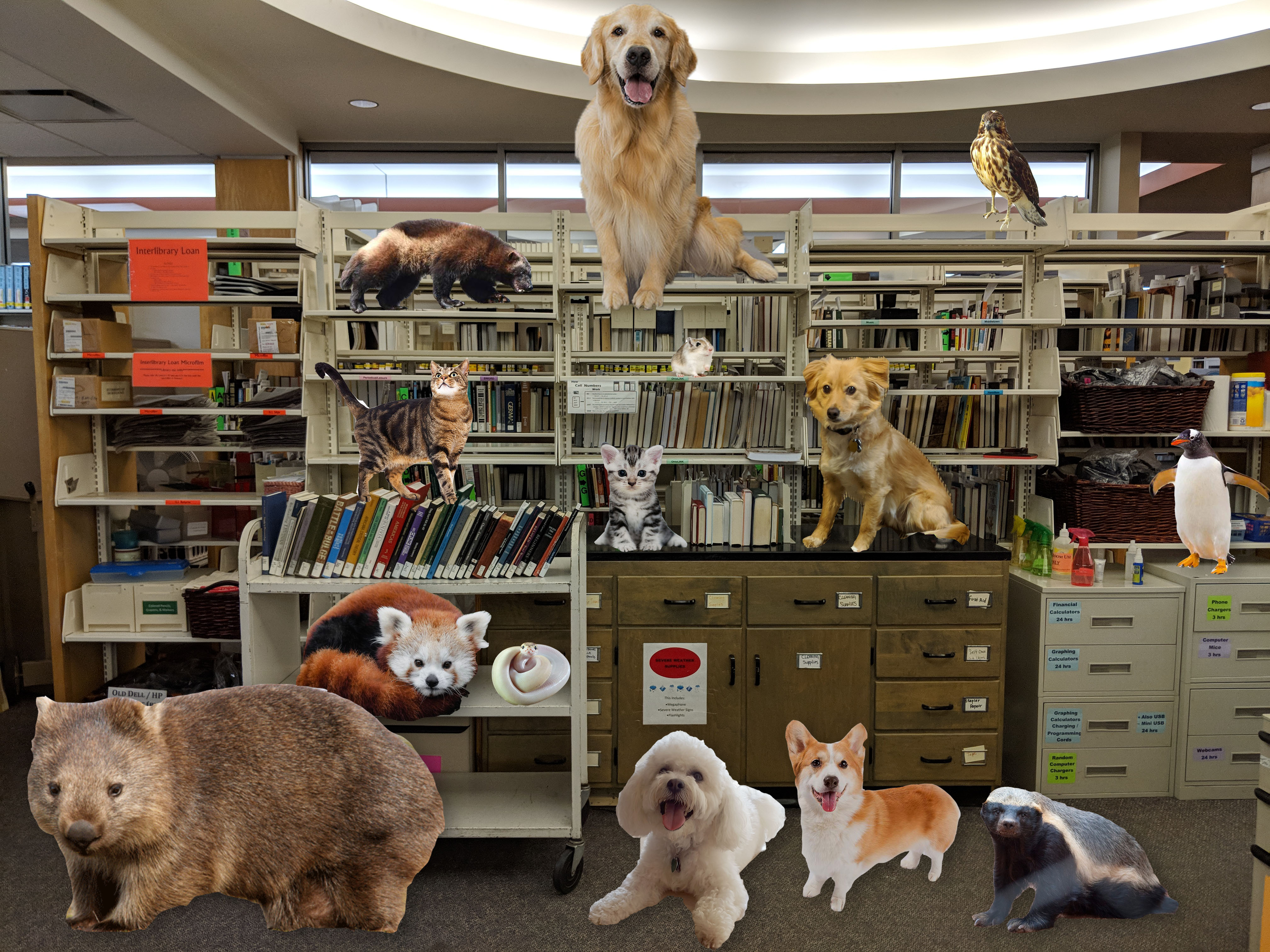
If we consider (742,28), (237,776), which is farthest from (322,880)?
(742,28)

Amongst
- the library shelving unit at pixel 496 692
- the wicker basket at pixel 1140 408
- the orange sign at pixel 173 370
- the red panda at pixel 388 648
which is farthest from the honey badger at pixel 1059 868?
the orange sign at pixel 173 370

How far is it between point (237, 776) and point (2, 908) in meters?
1.55

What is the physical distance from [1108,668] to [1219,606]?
44cm

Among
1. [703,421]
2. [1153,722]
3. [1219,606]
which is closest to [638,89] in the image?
[703,421]

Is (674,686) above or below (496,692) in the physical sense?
below

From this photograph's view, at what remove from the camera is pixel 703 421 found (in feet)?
11.0

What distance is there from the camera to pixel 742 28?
16.5 ft

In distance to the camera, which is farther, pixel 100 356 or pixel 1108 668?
pixel 100 356

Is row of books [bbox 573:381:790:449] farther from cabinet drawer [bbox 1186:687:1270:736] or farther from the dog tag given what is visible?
cabinet drawer [bbox 1186:687:1270:736]

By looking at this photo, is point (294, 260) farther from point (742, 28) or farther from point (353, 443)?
point (742, 28)

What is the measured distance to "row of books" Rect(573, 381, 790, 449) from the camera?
333 centimetres

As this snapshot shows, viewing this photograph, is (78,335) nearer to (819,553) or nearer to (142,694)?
(142,694)

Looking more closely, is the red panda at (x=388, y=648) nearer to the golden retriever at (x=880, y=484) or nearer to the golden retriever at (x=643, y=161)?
the golden retriever at (x=643, y=161)

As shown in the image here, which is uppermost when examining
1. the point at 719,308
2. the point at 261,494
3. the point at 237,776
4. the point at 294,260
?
the point at 294,260
